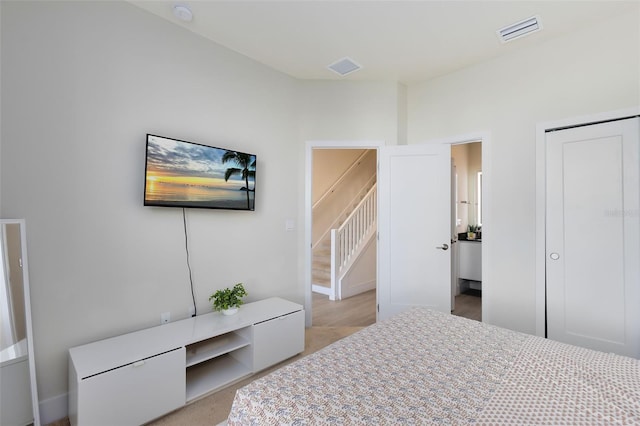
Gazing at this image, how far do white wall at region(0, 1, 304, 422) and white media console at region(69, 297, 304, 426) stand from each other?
0.83 feet

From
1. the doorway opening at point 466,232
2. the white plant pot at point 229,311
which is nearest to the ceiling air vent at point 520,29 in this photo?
the doorway opening at point 466,232

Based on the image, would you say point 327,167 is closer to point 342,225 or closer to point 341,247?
point 342,225

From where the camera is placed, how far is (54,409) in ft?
6.27

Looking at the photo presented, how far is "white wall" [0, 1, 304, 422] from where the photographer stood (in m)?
1.87

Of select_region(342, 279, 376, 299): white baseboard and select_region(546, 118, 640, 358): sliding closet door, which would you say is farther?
select_region(342, 279, 376, 299): white baseboard

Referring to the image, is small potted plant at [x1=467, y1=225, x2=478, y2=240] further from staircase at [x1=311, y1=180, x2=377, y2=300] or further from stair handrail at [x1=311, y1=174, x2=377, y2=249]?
stair handrail at [x1=311, y1=174, x2=377, y2=249]

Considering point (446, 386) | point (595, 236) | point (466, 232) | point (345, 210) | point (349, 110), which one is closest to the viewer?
point (446, 386)

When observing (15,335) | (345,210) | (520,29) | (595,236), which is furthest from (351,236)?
(15,335)

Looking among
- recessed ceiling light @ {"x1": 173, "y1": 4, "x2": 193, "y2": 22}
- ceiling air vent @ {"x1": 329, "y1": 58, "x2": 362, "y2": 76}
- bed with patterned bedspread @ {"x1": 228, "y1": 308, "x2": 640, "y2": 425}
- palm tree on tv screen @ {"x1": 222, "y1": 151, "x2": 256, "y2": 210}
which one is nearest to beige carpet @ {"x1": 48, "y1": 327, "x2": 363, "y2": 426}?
bed with patterned bedspread @ {"x1": 228, "y1": 308, "x2": 640, "y2": 425}

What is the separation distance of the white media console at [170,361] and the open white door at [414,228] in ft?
4.26

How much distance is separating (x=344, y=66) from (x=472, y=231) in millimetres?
3651

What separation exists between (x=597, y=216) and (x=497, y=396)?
2.17 m

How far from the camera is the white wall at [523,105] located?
7.89ft

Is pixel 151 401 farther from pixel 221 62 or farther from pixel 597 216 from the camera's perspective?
pixel 597 216
